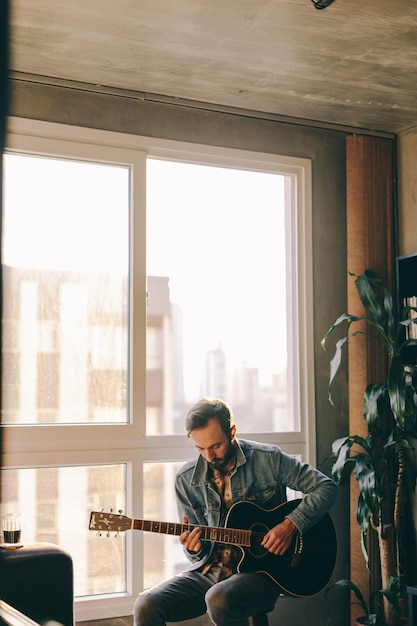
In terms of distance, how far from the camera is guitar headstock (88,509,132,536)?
281 centimetres

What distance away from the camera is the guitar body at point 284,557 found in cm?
289

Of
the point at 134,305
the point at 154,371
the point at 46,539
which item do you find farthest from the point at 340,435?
the point at 46,539

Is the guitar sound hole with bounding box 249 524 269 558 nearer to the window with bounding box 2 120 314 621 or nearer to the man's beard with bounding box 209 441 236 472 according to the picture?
the man's beard with bounding box 209 441 236 472

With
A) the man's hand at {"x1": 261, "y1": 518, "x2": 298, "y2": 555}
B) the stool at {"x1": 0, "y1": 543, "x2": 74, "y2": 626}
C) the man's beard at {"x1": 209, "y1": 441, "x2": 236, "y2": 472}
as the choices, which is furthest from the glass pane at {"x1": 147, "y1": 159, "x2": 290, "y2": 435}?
the stool at {"x1": 0, "y1": 543, "x2": 74, "y2": 626}

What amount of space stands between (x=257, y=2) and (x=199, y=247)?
1.37m

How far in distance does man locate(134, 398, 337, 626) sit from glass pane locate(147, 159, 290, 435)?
63 centimetres

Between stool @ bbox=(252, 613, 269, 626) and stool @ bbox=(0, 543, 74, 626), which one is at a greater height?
stool @ bbox=(0, 543, 74, 626)

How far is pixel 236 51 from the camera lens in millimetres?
3119

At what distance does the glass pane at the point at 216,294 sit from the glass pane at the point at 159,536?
22 centimetres

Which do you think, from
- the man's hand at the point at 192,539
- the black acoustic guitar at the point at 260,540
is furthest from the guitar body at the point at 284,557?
the man's hand at the point at 192,539

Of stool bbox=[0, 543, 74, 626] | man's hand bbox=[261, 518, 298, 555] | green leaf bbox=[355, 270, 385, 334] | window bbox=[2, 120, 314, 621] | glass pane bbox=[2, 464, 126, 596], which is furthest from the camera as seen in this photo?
green leaf bbox=[355, 270, 385, 334]

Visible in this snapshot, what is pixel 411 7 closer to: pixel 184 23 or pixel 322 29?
pixel 322 29

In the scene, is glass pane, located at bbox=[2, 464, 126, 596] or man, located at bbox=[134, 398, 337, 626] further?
glass pane, located at bbox=[2, 464, 126, 596]

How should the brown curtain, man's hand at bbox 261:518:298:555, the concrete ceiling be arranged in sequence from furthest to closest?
the brown curtain, man's hand at bbox 261:518:298:555, the concrete ceiling
